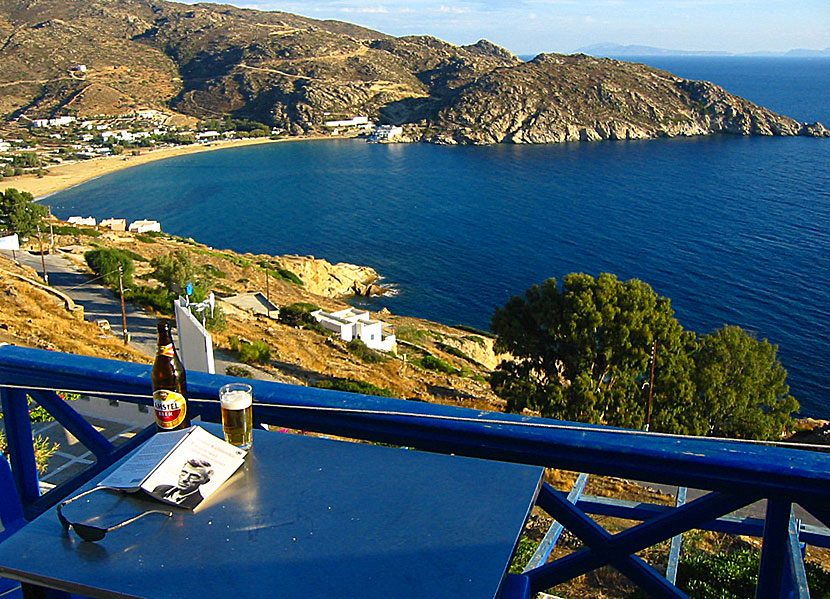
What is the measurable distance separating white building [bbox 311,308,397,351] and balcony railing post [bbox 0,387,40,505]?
62.5 ft

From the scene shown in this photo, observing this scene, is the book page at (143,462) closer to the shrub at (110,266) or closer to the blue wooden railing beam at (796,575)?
the blue wooden railing beam at (796,575)

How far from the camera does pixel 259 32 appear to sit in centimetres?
11675

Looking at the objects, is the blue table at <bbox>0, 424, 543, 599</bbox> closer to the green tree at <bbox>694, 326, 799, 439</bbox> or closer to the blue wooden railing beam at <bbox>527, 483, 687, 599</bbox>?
the blue wooden railing beam at <bbox>527, 483, 687, 599</bbox>

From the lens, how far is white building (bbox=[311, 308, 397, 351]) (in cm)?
2114

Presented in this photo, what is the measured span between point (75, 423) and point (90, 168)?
68.0 m

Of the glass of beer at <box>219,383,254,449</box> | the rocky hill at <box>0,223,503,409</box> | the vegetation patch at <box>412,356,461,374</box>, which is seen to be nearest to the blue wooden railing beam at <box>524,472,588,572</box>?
the glass of beer at <box>219,383,254,449</box>

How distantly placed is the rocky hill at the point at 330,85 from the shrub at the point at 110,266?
58985 millimetres

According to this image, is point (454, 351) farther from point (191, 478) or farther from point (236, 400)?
point (191, 478)

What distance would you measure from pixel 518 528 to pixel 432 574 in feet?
0.59

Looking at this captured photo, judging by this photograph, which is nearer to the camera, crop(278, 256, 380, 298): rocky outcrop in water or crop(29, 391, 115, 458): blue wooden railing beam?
crop(29, 391, 115, 458): blue wooden railing beam

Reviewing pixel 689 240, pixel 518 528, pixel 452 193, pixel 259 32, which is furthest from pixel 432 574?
pixel 259 32

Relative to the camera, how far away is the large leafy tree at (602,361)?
13992 mm

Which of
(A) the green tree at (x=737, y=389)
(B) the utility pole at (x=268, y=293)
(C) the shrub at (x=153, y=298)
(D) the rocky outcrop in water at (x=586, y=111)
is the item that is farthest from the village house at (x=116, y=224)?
(D) the rocky outcrop in water at (x=586, y=111)

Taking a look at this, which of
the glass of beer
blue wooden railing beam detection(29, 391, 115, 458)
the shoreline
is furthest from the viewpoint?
the shoreline
